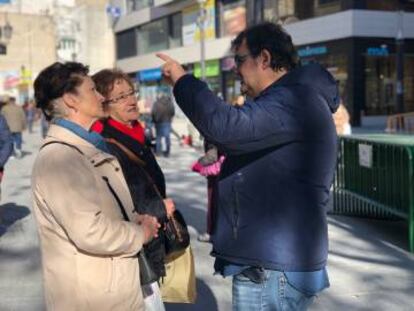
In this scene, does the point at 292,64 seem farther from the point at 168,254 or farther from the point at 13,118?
the point at 13,118

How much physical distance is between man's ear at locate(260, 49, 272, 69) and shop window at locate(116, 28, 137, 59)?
164ft

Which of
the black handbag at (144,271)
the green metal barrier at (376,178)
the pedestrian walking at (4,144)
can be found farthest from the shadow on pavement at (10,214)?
the black handbag at (144,271)

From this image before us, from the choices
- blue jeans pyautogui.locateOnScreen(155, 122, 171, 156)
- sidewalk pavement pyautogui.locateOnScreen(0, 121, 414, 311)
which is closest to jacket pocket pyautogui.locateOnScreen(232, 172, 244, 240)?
sidewalk pavement pyautogui.locateOnScreen(0, 121, 414, 311)

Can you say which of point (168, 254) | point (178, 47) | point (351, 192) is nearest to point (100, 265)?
point (168, 254)

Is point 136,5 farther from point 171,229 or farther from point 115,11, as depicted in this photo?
point 171,229

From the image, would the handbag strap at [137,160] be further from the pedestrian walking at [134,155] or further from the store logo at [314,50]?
the store logo at [314,50]

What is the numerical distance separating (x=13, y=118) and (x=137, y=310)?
48.3ft

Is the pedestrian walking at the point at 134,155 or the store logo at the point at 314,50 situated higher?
the store logo at the point at 314,50

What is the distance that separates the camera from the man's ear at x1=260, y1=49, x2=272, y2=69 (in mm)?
2240

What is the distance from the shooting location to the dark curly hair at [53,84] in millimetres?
2404

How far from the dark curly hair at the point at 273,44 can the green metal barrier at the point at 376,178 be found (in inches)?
162

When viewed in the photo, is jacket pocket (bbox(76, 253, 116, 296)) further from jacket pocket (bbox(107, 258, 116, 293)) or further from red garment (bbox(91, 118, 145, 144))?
red garment (bbox(91, 118, 145, 144))

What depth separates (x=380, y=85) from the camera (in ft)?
90.7

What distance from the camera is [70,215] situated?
215 centimetres
